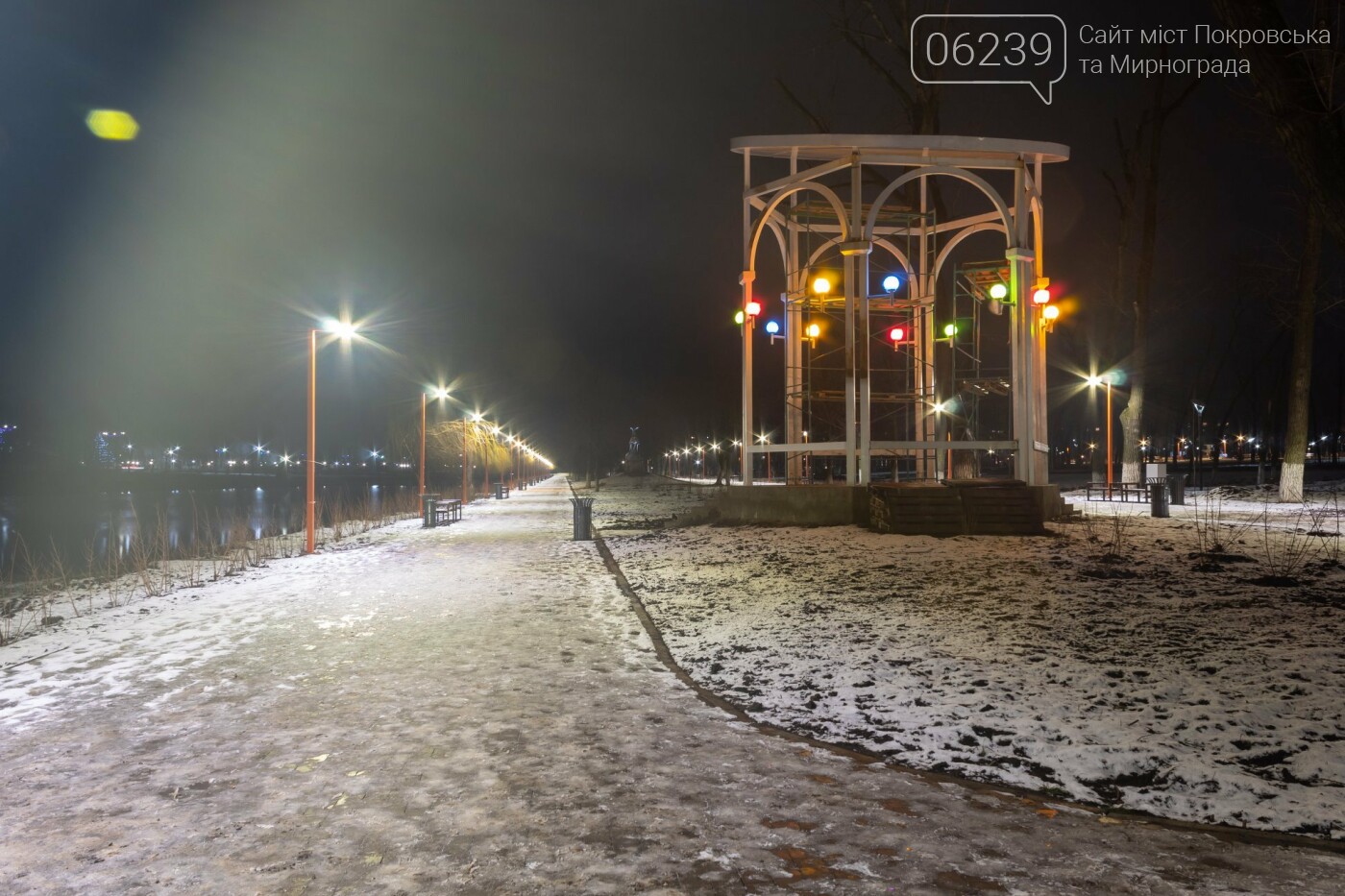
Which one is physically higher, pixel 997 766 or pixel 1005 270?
pixel 1005 270

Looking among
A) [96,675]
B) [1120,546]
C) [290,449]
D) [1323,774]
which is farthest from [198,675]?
[290,449]

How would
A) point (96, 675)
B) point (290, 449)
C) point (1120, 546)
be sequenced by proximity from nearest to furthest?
point (96, 675) < point (1120, 546) < point (290, 449)

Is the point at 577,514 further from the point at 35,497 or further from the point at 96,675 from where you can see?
the point at 35,497

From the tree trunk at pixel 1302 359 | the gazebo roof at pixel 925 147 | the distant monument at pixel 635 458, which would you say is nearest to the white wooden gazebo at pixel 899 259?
the gazebo roof at pixel 925 147

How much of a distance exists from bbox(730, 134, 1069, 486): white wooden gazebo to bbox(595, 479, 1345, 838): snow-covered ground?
4.24m

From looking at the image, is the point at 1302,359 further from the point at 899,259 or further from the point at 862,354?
the point at 862,354

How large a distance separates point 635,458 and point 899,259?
108 meters

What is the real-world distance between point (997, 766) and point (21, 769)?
573 cm

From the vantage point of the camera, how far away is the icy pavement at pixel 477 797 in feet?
11.7

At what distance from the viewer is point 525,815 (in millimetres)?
4176

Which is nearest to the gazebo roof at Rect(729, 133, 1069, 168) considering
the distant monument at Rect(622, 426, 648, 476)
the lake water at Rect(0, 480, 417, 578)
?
the lake water at Rect(0, 480, 417, 578)

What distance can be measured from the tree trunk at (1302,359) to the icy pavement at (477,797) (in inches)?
992

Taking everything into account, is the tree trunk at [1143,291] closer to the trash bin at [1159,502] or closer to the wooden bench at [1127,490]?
the wooden bench at [1127,490]

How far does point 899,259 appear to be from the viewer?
20438 mm
